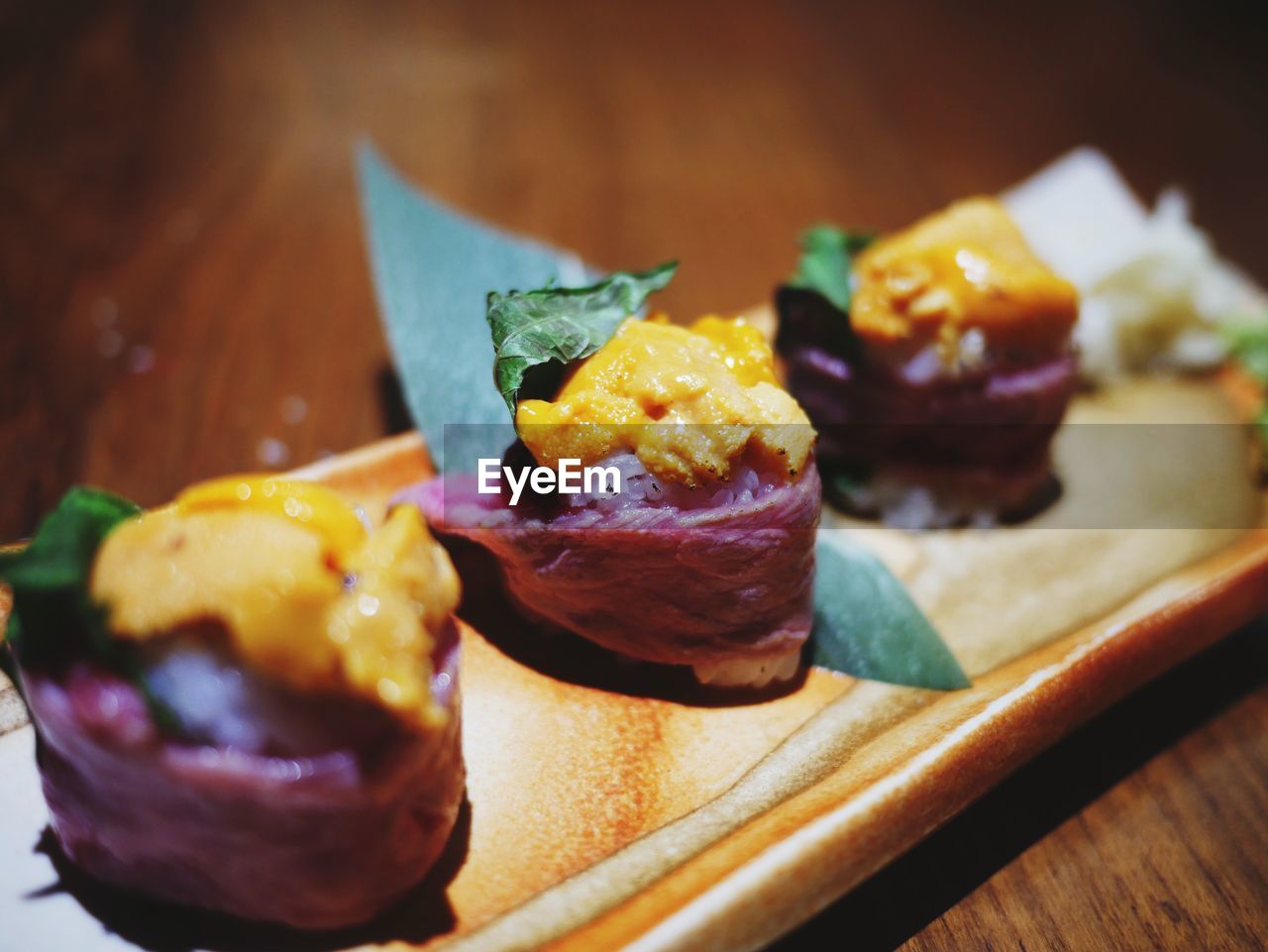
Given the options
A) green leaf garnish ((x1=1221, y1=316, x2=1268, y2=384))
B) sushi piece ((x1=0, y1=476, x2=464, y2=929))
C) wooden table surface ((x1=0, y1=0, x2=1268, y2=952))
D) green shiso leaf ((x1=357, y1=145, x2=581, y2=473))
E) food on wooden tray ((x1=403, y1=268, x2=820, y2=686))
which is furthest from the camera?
green leaf garnish ((x1=1221, y1=316, x2=1268, y2=384))

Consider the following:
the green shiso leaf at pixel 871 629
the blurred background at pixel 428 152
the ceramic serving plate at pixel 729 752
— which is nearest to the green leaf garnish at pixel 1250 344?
the ceramic serving plate at pixel 729 752

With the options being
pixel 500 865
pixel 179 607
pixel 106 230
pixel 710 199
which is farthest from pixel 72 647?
pixel 710 199

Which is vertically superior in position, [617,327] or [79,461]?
[617,327]

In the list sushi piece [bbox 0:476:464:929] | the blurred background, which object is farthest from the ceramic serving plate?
the blurred background

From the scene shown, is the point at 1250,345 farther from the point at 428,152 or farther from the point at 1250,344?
the point at 428,152

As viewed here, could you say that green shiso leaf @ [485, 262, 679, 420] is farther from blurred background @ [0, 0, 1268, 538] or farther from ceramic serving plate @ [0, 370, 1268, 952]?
blurred background @ [0, 0, 1268, 538]

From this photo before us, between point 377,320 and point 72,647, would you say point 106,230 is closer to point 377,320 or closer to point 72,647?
point 377,320

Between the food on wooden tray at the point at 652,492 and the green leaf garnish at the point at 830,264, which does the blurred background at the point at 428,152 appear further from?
the food on wooden tray at the point at 652,492
